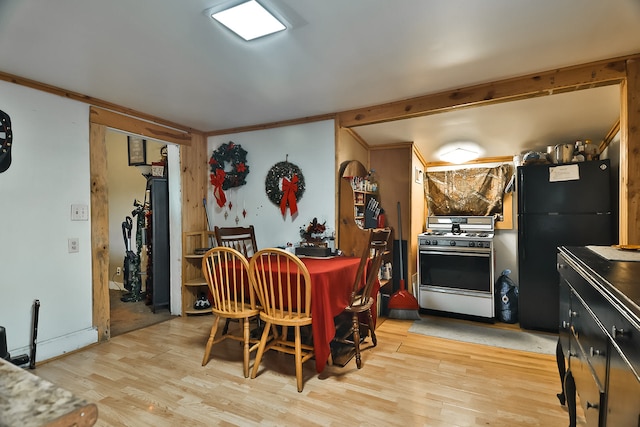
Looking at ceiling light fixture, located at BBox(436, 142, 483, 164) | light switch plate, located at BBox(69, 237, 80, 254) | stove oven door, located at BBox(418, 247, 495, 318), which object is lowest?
stove oven door, located at BBox(418, 247, 495, 318)

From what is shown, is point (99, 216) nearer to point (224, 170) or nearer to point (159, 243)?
point (159, 243)

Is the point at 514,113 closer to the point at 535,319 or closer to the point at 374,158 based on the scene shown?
the point at 374,158

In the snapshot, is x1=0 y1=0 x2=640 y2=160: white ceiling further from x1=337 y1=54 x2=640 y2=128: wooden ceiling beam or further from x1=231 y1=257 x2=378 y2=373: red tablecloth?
x1=231 y1=257 x2=378 y2=373: red tablecloth

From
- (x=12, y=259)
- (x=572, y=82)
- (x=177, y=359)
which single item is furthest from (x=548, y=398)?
(x=12, y=259)

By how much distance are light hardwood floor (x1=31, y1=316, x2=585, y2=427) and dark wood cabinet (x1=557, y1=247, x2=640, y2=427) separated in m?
0.61

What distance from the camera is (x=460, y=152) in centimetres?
406

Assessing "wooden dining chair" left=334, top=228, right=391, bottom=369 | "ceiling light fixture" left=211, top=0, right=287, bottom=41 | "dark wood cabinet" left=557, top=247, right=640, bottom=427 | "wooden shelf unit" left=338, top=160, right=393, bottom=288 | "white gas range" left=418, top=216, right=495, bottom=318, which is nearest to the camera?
"dark wood cabinet" left=557, top=247, right=640, bottom=427

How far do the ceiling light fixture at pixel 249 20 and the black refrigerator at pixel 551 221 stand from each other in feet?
9.30

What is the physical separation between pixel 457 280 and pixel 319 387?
223 cm

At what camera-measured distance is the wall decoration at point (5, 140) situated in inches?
94.7

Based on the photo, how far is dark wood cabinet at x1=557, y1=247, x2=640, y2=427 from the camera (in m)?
0.82

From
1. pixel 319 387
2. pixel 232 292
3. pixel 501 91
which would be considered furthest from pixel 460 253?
pixel 232 292

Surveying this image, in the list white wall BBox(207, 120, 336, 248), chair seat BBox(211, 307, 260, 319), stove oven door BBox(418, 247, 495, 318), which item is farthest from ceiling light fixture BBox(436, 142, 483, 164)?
chair seat BBox(211, 307, 260, 319)

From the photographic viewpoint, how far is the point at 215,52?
83.9 inches
